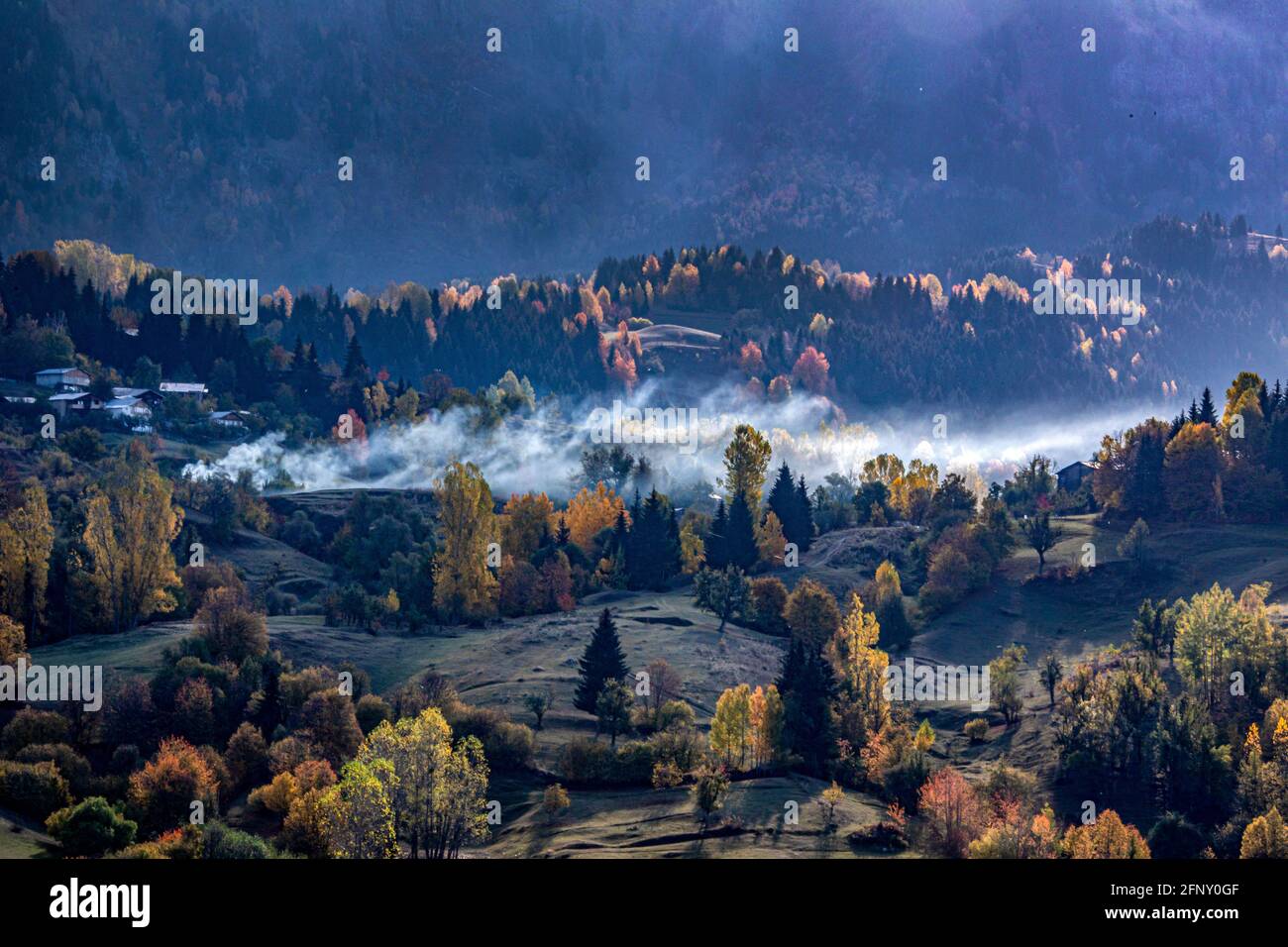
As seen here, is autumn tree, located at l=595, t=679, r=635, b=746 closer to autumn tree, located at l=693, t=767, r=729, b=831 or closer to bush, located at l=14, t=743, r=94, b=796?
autumn tree, located at l=693, t=767, r=729, b=831

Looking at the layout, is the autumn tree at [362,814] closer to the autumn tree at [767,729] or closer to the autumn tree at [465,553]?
the autumn tree at [767,729]

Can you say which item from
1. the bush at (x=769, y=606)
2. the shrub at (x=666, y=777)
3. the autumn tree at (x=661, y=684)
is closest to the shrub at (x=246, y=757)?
the shrub at (x=666, y=777)

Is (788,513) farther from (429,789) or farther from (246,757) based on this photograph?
(429,789)

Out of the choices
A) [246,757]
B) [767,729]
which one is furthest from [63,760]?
[767,729]

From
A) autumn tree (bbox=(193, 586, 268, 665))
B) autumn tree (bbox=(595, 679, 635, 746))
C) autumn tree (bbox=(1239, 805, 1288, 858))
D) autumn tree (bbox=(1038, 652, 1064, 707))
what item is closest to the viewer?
autumn tree (bbox=(1239, 805, 1288, 858))

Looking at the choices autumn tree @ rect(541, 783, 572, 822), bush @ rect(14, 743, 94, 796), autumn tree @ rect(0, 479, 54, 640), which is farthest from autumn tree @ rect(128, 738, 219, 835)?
autumn tree @ rect(0, 479, 54, 640)

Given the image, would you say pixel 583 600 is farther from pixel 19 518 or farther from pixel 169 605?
pixel 19 518

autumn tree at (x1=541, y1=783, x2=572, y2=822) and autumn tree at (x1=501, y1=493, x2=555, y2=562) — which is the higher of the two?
autumn tree at (x1=501, y1=493, x2=555, y2=562)
